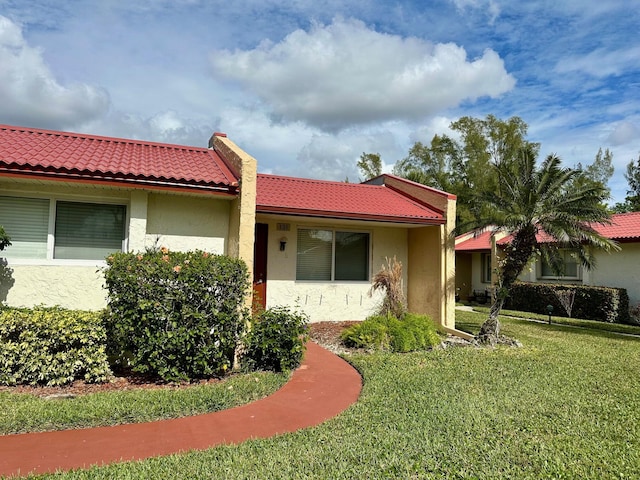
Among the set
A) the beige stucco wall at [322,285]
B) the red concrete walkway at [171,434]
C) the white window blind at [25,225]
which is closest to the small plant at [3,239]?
the white window blind at [25,225]

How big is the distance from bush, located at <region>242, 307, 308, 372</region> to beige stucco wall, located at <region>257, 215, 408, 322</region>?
3895 mm

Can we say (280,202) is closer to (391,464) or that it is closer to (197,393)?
(197,393)

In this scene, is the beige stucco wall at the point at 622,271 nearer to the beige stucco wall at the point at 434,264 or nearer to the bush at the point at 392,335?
the beige stucco wall at the point at 434,264

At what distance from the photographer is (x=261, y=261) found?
443 inches

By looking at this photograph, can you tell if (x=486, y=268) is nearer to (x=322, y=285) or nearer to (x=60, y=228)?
(x=322, y=285)

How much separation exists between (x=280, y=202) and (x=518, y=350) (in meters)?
6.31

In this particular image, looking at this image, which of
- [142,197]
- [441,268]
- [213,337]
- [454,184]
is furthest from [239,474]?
[454,184]

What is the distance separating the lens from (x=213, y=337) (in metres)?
6.53

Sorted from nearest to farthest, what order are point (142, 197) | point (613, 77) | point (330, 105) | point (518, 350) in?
point (142, 197), point (518, 350), point (613, 77), point (330, 105)

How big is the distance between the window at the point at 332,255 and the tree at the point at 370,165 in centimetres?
2703

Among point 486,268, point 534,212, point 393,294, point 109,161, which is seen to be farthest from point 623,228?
point 109,161

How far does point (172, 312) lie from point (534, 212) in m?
8.66

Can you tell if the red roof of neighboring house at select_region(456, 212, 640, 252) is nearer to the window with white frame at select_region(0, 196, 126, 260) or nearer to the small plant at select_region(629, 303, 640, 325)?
the small plant at select_region(629, 303, 640, 325)

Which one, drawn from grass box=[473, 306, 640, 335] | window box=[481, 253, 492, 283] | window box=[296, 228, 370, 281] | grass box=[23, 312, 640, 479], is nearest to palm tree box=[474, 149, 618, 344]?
grass box=[23, 312, 640, 479]
